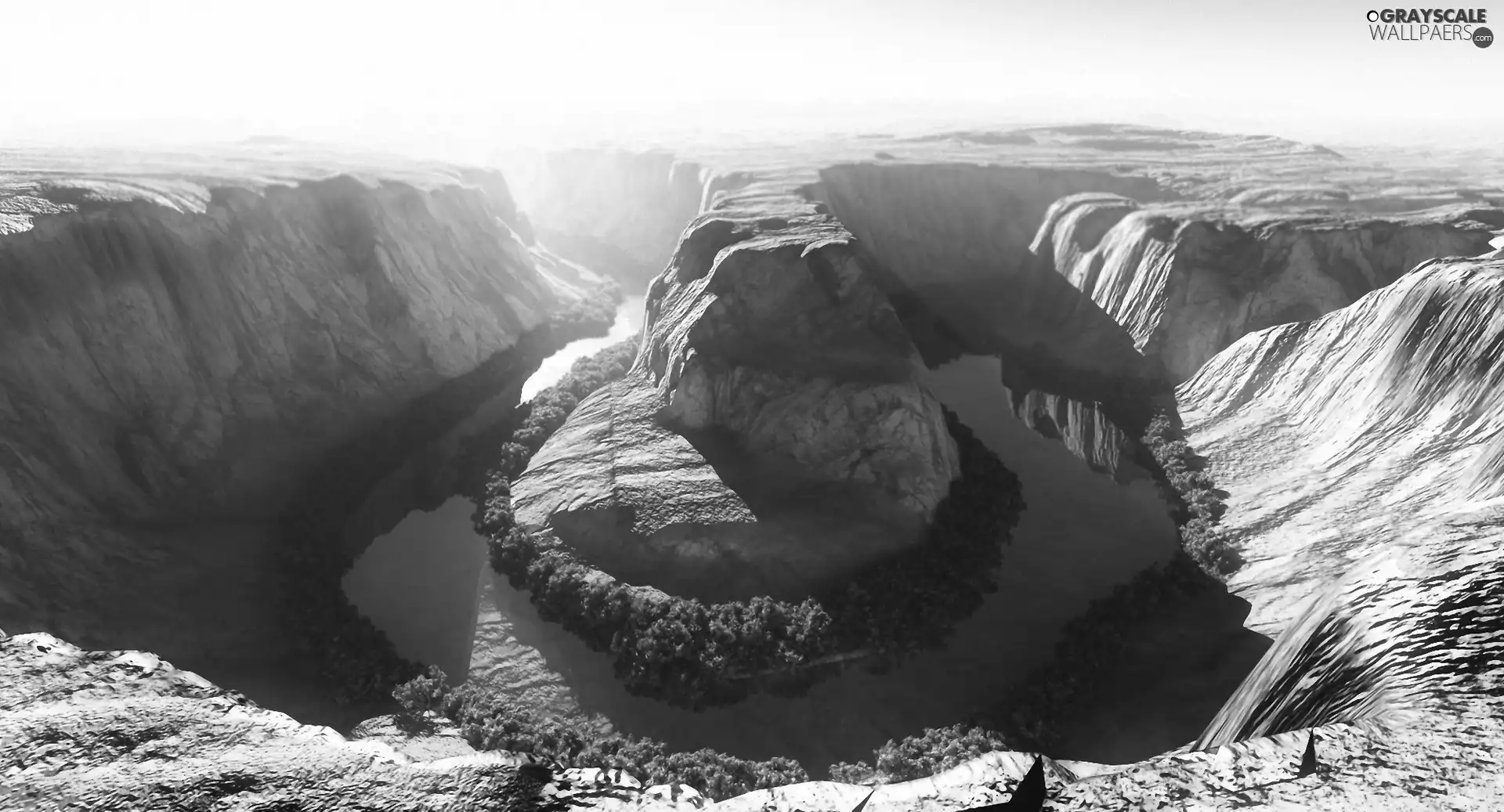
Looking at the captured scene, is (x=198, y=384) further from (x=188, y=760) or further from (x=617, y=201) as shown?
(x=617, y=201)

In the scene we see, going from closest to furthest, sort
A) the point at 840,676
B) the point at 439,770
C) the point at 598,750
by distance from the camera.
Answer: the point at 439,770 → the point at 598,750 → the point at 840,676

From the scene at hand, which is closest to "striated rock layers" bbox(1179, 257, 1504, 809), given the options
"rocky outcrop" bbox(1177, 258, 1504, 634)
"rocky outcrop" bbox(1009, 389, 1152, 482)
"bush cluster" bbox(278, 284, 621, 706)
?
"rocky outcrop" bbox(1177, 258, 1504, 634)

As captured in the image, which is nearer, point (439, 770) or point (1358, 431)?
point (439, 770)

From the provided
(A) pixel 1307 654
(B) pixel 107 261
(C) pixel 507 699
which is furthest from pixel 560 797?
(B) pixel 107 261

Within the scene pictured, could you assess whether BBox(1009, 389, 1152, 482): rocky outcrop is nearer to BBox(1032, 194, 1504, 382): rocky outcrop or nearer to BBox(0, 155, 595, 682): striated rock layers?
BBox(1032, 194, 1504, 382): rocky outcrop

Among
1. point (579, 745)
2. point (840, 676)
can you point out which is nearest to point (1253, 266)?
point (840, 676)

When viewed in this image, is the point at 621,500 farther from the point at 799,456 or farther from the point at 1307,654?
the point at 1307,654
